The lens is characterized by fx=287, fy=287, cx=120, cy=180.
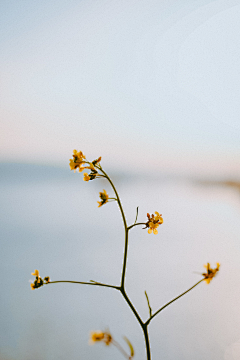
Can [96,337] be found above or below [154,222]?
below

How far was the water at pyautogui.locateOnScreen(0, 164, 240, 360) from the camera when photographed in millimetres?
959

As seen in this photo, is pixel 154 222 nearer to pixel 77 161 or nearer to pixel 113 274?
pixel 77 161

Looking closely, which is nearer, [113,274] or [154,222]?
[154,222]

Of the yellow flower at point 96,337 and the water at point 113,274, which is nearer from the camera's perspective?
the yellow flower at point 96,337

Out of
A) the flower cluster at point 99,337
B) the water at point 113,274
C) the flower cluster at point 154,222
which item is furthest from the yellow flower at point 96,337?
the water at point 113,274

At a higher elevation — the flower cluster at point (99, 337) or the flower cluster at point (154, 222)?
the flower cluster at point (154, 222)

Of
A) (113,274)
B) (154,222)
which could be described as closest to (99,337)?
(154,222)

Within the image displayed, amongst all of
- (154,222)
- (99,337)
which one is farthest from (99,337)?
(154,222)

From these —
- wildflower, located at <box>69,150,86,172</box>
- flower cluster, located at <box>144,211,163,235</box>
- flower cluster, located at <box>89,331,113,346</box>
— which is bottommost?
flower cluster, located at <box>89,331,113,346</box>

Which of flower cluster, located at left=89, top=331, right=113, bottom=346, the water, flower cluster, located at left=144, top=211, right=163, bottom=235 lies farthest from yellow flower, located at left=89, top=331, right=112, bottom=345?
the water

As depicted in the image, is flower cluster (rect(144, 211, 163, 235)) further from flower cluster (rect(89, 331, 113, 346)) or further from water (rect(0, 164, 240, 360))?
water (rect(0, 164, 240, 360))

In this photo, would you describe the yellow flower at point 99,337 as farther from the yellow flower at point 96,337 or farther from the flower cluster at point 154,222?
the flower cluster at point 154,222

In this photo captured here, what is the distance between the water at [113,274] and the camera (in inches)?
37.8

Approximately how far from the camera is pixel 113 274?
1373 millimetres
